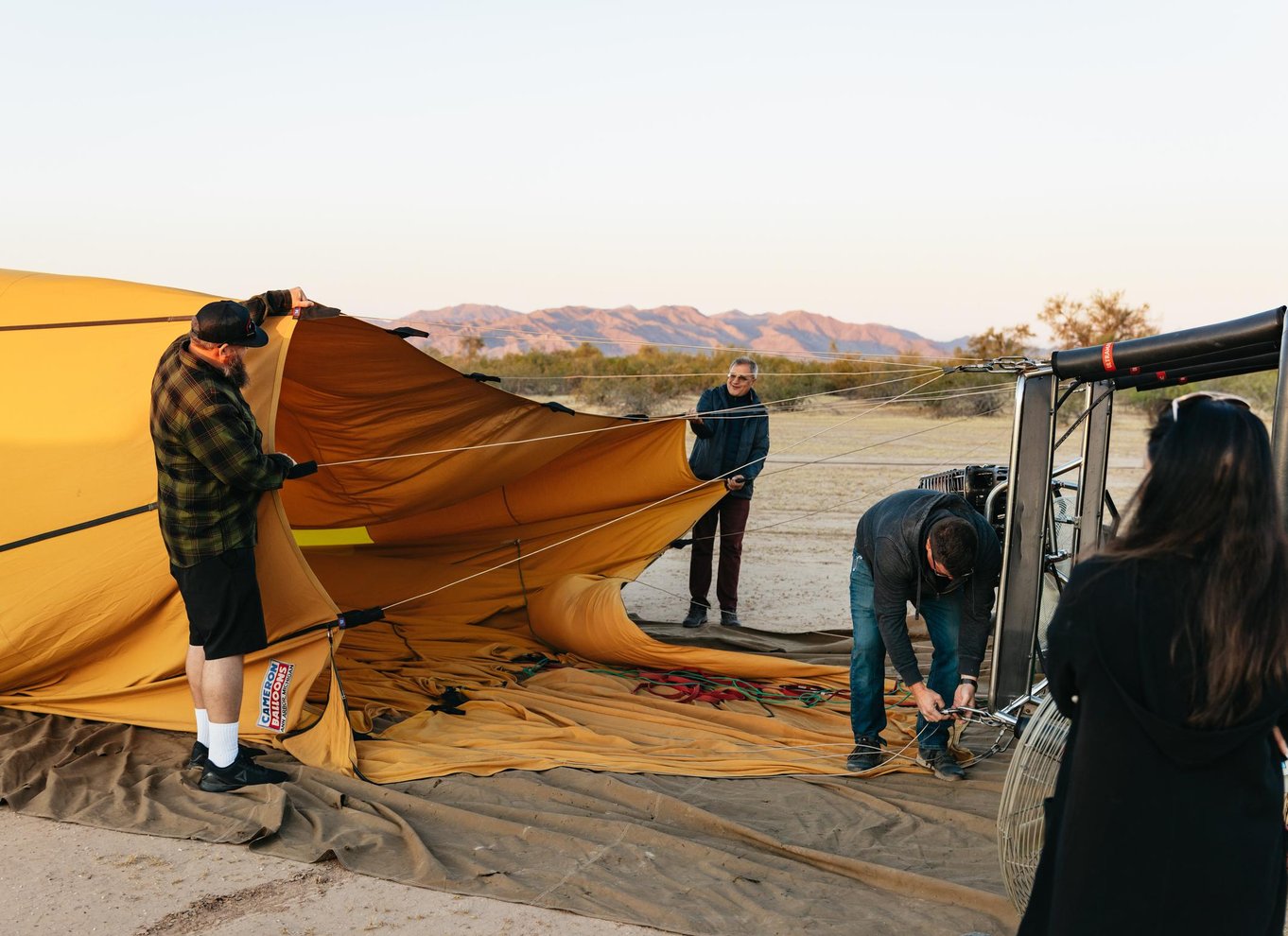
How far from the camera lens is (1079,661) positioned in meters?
1.67

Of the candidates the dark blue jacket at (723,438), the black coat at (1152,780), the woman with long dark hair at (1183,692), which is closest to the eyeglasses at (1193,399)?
the woman with long dark hair at (1183,692)

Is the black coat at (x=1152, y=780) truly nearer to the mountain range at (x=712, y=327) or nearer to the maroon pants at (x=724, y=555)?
the maroon pants at (x=724, y=555)

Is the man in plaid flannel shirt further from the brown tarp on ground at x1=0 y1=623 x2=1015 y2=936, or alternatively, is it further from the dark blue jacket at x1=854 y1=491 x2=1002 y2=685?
the dark blue jacket at x1=854 y1=491 x2=1002 y2=685

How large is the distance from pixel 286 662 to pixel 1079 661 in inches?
119

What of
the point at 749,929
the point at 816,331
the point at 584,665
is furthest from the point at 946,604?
the point at 816,331

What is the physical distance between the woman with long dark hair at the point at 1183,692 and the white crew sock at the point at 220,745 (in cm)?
281

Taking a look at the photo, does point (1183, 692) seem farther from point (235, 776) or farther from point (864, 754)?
point (235, 776)

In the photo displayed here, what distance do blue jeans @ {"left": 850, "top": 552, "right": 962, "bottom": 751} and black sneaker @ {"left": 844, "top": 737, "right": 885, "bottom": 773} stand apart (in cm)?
2

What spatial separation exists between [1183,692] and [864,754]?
8.16ft

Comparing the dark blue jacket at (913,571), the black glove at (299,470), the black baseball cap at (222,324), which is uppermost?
the black baseball cap at (222,324)

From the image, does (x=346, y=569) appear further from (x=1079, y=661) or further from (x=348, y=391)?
(x=1079, y=661)

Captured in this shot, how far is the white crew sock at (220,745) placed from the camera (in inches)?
148

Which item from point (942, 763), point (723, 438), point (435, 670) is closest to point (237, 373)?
point (435, 670)

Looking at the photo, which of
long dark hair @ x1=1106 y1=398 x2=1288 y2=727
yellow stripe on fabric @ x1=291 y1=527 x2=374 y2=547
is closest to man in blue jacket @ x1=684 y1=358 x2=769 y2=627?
yellow stripe on fabric @ x1=291 y1=527 x2=374 y2=547
